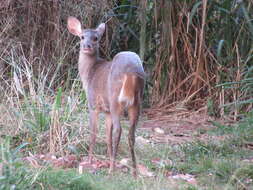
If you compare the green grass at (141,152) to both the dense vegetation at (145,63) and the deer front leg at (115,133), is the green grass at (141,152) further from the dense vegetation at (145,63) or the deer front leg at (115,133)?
the deer front leg at (115,133)

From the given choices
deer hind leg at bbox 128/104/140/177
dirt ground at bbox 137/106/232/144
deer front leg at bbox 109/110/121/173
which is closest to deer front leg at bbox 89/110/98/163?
deer front leg at bbox 109/110/121/173

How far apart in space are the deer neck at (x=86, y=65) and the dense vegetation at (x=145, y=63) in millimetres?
284

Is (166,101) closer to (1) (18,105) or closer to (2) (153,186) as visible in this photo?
(1) (18,105)

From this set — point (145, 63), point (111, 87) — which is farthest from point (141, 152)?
point (145, 63)

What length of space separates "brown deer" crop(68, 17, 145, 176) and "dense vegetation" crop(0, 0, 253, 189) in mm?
364

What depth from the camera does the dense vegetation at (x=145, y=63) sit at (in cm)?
650

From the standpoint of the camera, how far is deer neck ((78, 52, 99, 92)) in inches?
265

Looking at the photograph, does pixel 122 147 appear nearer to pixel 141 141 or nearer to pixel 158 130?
pixel 141 141

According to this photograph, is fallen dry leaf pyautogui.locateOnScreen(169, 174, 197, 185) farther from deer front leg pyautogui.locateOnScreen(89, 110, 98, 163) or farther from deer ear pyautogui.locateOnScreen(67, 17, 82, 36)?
deer ear pyautogui.locateOnScreen(67, 17, 82, 36)

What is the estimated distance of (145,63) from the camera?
9.14 m

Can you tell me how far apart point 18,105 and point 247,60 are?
3131 mm

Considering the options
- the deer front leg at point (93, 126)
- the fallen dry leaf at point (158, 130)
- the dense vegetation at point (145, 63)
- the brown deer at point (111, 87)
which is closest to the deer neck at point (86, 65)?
the brown deer at point (111, 87)

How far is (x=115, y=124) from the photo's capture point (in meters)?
5.66

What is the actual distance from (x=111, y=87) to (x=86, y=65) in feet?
3.91
